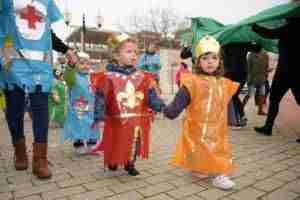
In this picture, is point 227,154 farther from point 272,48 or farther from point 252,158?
point 272,48

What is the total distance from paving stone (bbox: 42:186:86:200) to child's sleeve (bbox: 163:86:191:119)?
1033mm

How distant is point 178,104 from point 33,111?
143 cm

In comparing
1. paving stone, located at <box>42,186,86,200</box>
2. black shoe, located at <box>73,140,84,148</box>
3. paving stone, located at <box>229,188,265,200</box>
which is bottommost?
paving stone, located at <box>42,186,86,200</box>

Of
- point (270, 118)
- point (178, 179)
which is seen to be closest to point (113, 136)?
point (178, 179)

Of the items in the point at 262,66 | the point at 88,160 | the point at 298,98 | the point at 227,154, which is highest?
the point at 262,66

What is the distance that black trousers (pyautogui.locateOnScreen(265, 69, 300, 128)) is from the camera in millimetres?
5027

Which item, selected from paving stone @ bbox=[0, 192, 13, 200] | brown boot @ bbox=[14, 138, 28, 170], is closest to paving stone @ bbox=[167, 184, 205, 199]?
paving stone @ bbox=[0, 192, 13, 200]

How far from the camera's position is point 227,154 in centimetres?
299

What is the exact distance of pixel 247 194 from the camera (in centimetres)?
272

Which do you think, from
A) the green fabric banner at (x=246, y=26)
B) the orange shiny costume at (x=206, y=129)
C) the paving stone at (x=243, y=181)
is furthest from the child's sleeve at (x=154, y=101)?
the green fabric banner at (x=246, y=26)

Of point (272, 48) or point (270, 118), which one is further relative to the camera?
point (272, 48)

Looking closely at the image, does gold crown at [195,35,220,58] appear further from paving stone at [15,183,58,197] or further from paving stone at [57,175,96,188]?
paving stone at [15,183,58,197]

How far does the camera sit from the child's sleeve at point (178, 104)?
2854 millimetres

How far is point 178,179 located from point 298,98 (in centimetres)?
313
